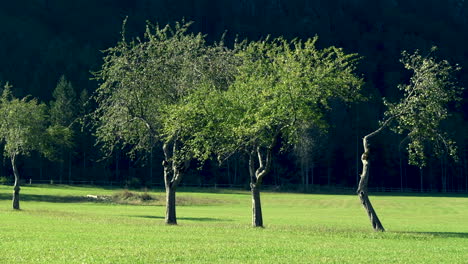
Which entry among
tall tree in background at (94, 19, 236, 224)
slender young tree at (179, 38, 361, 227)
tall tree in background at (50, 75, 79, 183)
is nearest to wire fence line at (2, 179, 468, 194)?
tall tree in background at (50, 75, 79, 183)

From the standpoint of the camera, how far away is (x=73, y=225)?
37.7 metres

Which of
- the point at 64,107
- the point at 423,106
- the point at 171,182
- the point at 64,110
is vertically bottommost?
the point at 171,182

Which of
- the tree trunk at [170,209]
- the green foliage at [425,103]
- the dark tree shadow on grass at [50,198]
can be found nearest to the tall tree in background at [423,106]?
the green foliage at [425,103]

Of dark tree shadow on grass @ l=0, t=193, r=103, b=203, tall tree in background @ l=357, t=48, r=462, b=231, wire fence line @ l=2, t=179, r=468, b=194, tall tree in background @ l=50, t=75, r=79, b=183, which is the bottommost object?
dark tree shadow on grass @ l=0, t=193, r=103, b=203

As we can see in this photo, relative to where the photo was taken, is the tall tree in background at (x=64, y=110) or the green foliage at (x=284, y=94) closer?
the green foliage at (x=284, y=94)

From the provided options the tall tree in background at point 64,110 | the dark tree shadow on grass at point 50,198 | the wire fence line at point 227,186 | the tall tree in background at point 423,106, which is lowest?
the dark tree shadow on grass at point 50,198

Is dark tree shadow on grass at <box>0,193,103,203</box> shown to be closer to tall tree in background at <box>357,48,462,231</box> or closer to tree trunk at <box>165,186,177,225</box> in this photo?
tree trunk at <box>165,186,177,225</box>

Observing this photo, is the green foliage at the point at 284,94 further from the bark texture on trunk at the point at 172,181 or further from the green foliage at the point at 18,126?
the green foliage at the point at 18,126

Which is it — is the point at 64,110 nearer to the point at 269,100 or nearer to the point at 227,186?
the point at 227,186

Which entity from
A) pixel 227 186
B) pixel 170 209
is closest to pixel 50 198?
pixel 170 209

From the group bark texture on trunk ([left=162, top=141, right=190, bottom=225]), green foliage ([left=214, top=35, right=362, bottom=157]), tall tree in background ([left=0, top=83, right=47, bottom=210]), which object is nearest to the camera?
green foliage ([left=214, top=35, right=362, bottom=157])

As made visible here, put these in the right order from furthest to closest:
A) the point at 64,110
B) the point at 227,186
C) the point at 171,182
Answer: the point at 227,186, the point at 64,110, the point at 171,182

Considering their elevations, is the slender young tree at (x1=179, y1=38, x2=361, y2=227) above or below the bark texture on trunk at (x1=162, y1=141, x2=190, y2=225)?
above

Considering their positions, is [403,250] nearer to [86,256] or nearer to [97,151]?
[86,256]
